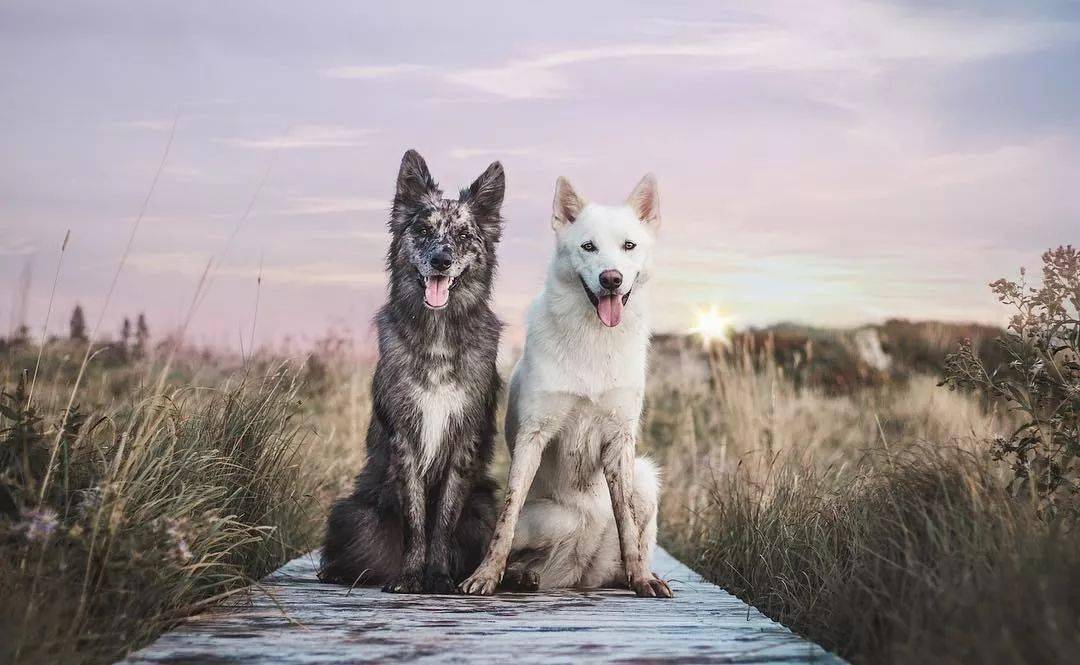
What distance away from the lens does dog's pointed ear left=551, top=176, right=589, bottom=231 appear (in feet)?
16.4

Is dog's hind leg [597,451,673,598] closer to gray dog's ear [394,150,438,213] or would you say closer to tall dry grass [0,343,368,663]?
gray dog's ear [394,150,438,213]

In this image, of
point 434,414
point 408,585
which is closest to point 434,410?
point 434,414

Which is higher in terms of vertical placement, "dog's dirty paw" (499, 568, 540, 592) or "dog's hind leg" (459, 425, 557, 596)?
"dog's hind leg" (459, 425, 557, 596)

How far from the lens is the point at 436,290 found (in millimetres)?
4809

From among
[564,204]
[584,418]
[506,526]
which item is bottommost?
[506,526]

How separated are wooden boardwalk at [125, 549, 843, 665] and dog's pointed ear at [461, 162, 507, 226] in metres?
1.83

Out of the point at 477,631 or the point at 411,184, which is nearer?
the point at 477,631

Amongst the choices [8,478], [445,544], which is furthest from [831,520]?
[8,478]

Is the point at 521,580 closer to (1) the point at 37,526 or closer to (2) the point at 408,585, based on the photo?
(2) the point at 408,585

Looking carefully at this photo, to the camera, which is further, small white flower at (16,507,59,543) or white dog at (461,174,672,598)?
white dog at (461,174,672,598)

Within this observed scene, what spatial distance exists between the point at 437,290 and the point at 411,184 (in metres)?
0.58

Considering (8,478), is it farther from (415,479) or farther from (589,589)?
(589,589)

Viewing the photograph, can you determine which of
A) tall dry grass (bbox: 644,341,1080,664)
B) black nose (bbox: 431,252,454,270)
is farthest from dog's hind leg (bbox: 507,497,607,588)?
black nose (bbox: 431,252,454,270)

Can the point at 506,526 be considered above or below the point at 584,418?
below
